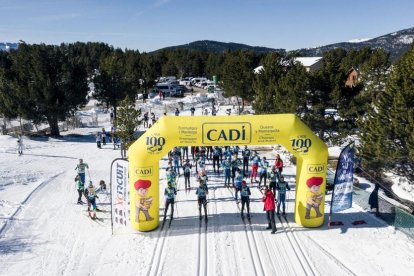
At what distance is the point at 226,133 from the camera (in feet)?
43.8

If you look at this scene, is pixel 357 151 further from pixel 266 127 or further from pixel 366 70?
pixel 366 70

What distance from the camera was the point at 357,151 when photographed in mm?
19625

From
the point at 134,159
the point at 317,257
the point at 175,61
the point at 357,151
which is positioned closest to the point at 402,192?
the point at 357,151

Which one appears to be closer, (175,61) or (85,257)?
A: (85,257)

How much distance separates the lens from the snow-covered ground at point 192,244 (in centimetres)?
1109

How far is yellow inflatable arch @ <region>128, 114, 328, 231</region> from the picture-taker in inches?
526

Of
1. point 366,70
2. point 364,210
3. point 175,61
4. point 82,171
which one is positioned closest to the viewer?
point 364,210

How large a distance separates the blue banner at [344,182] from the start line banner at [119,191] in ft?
25.6

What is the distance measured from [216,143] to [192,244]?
145 inches

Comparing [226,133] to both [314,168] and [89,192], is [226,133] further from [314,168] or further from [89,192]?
[89,192]

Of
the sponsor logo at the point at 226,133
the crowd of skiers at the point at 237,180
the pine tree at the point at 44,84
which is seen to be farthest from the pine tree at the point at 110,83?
the sponsor logo at the point at 226,133

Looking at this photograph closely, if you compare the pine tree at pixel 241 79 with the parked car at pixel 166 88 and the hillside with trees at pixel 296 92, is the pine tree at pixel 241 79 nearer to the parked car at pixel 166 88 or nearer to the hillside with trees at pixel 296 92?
the hillside with trees at pixel 296 92

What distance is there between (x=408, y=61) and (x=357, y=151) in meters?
5.23

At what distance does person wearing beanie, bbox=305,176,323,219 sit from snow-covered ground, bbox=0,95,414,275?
893 mm
